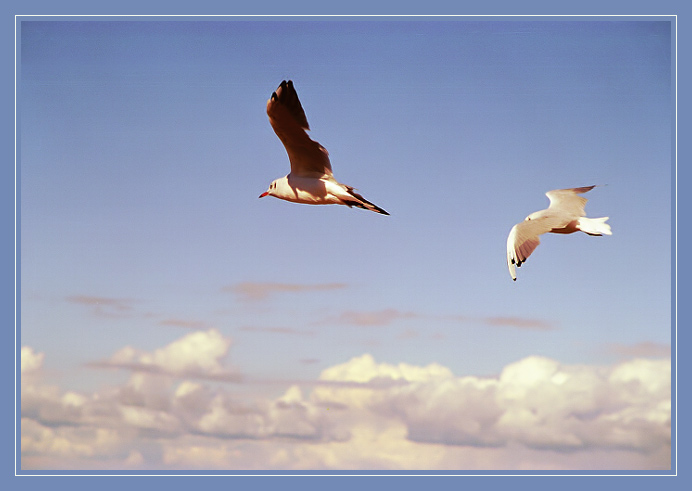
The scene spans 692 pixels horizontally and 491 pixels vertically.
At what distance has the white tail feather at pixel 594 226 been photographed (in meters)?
6.64

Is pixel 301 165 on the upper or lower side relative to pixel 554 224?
upper

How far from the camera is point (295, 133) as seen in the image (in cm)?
582

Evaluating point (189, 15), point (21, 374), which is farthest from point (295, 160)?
point (21, 374)

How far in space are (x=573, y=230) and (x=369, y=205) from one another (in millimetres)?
1937

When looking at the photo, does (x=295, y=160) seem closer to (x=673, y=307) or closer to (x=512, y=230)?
(x=512, y=230)

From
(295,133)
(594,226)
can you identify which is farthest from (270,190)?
(594,226)

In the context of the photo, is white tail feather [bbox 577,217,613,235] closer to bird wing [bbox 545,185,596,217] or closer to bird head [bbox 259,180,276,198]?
bird wing [bbox 545,185,596,217]

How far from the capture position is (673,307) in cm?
598

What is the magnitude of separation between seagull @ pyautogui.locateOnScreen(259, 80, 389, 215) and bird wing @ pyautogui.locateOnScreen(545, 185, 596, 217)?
6.77ft

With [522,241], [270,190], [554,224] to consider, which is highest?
[270,190]

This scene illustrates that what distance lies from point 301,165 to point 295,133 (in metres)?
0.37

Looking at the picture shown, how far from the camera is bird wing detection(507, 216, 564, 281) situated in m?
5.91

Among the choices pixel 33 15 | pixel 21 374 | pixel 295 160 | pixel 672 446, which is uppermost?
pixel 33 15

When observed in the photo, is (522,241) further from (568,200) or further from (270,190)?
(270,190)
